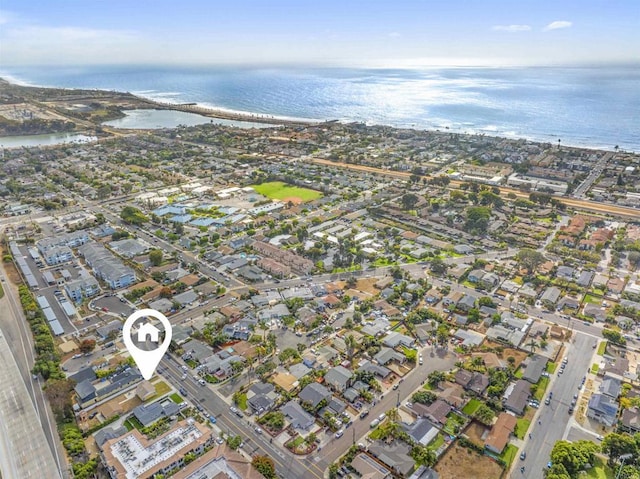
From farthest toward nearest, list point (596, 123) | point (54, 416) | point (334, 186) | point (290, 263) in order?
point (596, 123)
point (334, 186)
point (290, 263)
point (54, 416)

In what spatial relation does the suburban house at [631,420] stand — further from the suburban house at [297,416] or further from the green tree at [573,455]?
the suburban house at [297,416]

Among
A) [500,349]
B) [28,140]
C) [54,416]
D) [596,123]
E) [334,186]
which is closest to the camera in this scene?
[54,416]

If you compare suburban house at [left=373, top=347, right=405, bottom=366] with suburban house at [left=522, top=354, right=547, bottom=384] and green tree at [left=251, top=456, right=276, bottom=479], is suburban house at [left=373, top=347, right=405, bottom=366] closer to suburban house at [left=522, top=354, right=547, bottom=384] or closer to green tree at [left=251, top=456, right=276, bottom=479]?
suburban house at [left=522, top=354, right=547, bottom=384]

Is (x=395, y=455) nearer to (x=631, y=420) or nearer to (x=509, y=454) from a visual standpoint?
(x=509, y=454)


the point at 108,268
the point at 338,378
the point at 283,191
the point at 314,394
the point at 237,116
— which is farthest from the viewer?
the point at 237,116

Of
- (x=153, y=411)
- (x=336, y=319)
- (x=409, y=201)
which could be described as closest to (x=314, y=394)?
(x=336, y=319)

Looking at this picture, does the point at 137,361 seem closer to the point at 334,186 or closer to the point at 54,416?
the point at 54,416

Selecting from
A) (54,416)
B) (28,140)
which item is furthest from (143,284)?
(28,140)
